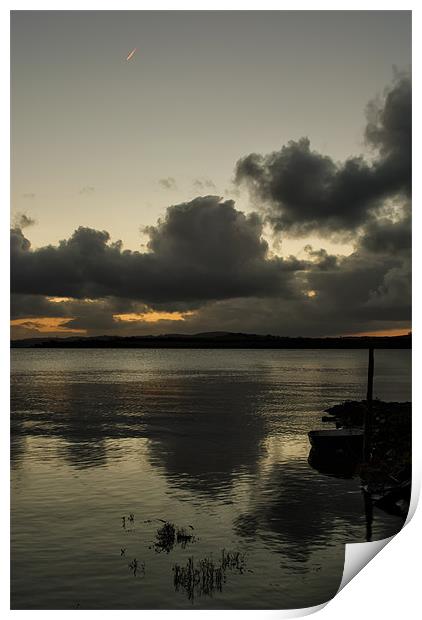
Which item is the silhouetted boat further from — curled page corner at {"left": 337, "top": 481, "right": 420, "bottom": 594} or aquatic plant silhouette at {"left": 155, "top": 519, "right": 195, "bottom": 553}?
curled page corner at {"left": 337, "top": 481, "right": 420, "bottom": 594}

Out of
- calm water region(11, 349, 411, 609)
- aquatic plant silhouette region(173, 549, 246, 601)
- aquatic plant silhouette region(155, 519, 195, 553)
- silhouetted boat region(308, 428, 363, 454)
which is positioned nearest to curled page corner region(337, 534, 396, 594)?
calm water region(11, 349, 411, 609)

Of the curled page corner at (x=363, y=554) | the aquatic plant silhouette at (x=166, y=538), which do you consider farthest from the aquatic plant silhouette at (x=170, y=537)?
the curled page corner at (x=363, y=554)

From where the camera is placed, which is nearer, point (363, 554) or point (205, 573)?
point (363, 554)

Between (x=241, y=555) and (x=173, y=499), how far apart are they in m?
5.71

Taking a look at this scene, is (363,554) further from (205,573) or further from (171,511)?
(171,511)

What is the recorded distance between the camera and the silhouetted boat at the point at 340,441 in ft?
76.6

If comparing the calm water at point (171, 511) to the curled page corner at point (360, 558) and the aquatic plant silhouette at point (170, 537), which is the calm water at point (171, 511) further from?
the curled page corner at point (360, 558)

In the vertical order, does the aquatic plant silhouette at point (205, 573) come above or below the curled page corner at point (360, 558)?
below

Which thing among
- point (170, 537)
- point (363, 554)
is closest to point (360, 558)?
point (363, 554)

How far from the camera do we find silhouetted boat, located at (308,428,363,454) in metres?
23.4

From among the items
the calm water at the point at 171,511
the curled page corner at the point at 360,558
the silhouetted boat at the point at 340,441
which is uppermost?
the curled page corner at the point at 360,558

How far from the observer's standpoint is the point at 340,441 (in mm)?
23641
